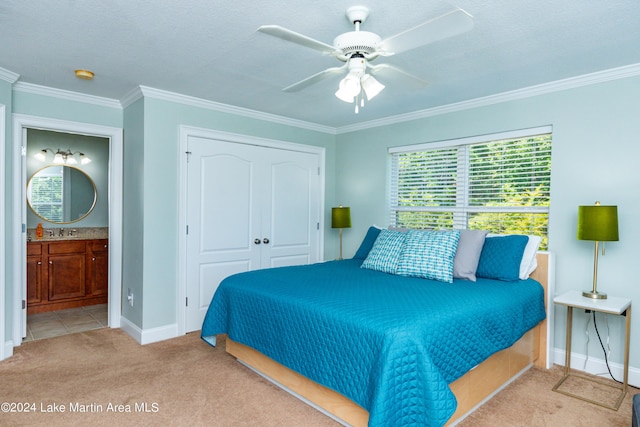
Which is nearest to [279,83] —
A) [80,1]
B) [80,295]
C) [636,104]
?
[80,1]

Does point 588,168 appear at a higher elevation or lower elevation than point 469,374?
higher

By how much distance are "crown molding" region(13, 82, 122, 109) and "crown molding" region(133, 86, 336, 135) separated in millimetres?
340

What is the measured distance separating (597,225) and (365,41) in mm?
2008

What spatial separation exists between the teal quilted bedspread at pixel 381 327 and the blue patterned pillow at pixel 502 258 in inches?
3.4

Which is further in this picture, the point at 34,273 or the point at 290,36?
the point at 34,273

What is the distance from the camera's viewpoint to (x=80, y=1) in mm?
1986

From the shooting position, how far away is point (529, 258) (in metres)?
3.00

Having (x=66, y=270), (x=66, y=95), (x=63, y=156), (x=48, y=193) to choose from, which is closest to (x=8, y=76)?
(x=66, y=95)

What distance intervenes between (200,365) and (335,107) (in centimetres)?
267

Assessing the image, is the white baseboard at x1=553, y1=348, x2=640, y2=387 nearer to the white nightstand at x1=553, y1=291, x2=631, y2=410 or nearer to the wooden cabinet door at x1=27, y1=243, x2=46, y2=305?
the white nightstand at x1=553, y1=291, x2=631, y2=410

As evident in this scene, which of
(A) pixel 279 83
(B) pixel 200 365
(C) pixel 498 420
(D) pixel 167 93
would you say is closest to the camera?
(C) pixel 498 420

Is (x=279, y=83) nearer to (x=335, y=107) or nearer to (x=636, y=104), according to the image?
(x=335, y=107)

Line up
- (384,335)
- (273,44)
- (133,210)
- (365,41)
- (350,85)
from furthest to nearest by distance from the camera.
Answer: (133,210) < (273,44) < (350,85) < (365,41) < (384,335)

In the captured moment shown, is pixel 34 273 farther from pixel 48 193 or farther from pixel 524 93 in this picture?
pixel 524 93
